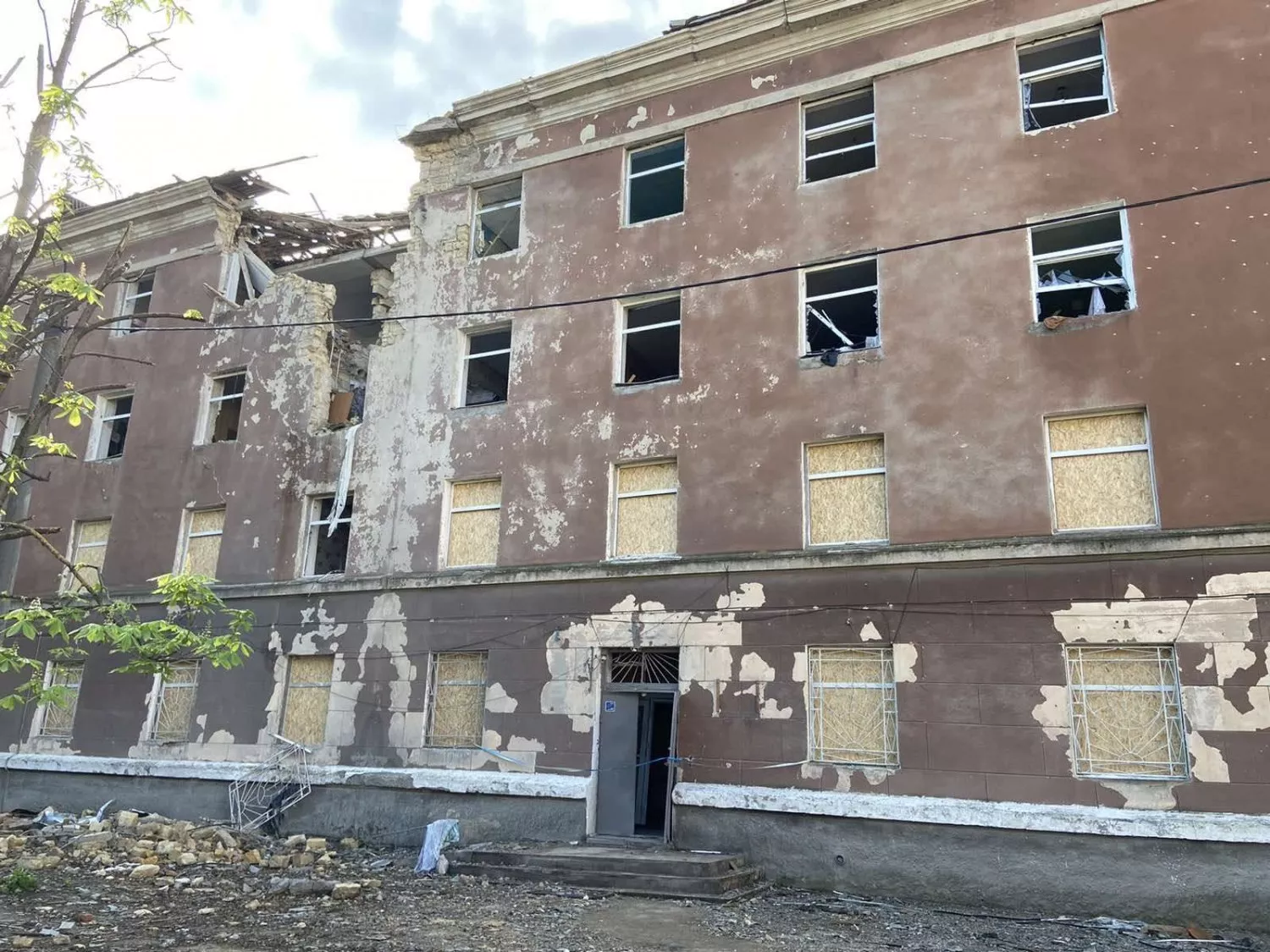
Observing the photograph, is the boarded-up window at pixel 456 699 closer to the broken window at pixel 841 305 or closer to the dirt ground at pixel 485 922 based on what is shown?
the dirt ground at pixel 485 922

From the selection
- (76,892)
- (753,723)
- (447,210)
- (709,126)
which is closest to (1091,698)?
(753,723)

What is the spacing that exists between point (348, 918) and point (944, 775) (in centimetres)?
725

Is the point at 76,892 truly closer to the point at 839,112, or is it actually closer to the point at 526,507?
the point at 526,507

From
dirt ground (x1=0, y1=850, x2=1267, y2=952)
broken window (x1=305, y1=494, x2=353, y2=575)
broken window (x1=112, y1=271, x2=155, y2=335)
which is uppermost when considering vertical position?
broken window (x1=112, y1=271, x2=155, y2=335)

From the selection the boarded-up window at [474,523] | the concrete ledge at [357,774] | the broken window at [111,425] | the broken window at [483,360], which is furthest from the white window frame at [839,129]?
the broken window at [111,425]

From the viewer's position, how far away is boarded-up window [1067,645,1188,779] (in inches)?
431

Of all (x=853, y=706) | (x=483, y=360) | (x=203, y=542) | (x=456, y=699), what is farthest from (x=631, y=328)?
(x=203, y=542)

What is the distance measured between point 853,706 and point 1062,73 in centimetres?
982

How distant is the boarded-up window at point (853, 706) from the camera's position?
40.5 feet

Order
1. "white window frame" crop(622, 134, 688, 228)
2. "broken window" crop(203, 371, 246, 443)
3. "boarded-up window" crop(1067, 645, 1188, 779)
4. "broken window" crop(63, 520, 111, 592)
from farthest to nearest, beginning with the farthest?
1. "broken window" crop(63, 520, 111, 592)
2. "broken window" crop(203, 371, 246, 443)
3. "white window frame" crop(622, 134, 688, 228)
4. "boarded-up window" crop(1067, 645, 1188, 779)

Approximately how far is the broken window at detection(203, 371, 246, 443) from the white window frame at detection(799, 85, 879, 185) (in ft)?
39.5

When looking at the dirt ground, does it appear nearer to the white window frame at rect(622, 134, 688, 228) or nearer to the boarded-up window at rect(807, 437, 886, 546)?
the boarded-up window at rect(807, 437, 886, 546)

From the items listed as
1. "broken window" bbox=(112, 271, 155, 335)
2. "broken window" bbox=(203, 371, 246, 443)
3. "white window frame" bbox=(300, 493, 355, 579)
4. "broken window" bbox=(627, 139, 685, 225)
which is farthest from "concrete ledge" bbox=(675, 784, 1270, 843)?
"broken window" bbox=(112, 271, 155, 335)

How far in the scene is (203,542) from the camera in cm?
1856
